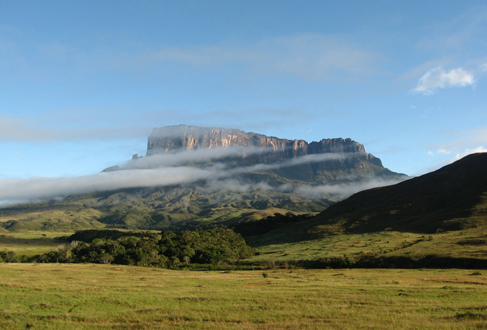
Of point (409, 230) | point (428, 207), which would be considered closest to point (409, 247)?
point (409, 230)

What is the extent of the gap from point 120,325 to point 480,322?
28.3 meters

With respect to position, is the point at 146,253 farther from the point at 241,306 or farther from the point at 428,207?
the point at 428,207

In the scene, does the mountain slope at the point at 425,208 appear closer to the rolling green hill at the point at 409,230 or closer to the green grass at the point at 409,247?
the rolling green hill at the point at 409,230

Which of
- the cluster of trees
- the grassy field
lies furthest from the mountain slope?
the grassy field

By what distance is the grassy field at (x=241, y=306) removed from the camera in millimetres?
29953

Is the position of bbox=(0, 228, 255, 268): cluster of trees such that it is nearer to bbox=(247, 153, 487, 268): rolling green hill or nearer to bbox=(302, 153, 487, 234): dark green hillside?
bbox=(247, 153, 487, 268): rolling green hill

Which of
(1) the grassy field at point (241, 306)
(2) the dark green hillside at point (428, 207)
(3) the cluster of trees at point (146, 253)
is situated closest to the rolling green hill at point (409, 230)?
(2) the dark green hillside at point (428, 207)

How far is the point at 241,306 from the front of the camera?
117 feet

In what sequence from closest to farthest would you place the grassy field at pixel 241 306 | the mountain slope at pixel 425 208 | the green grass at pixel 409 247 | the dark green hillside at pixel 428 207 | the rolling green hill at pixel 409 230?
the grassy field at pixel 241 306 < the green grass at pixel 409 247 < the rolling green hill at pixel 409 230 < the dark green hillside at pixel 428 207 < the mountain slope at pixel 425 208

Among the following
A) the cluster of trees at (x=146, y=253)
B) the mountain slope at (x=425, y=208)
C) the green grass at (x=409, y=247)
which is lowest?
the cluster of trees at (x=146, y=253)

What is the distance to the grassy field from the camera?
30.0m

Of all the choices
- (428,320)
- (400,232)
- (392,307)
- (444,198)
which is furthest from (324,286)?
(444,198)

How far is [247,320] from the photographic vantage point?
31031mm

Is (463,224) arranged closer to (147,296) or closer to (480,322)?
(480,322)
